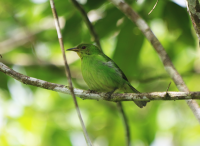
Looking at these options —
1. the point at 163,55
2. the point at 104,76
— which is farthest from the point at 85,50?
the point at 163,55

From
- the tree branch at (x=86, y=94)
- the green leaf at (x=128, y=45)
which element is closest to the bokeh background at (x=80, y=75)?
the green leaf at (x=128, y=45)

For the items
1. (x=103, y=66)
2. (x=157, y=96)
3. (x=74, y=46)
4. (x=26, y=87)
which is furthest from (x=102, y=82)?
(x=26, y=87)

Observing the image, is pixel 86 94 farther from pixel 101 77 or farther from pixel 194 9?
pixel 194 9

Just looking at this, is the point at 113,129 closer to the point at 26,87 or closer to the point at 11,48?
the point at 26,87

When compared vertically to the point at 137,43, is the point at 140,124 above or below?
below

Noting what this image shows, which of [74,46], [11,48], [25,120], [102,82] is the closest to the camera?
[102,82]

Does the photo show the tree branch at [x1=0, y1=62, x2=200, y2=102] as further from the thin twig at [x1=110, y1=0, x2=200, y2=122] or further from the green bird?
the green bird
